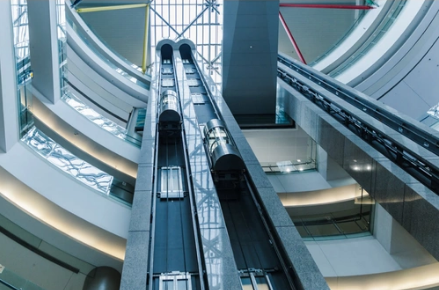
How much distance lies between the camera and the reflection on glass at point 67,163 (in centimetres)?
1181

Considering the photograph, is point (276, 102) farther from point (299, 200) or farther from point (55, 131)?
point (55, 131)

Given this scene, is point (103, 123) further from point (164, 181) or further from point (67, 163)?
point (164, 181)

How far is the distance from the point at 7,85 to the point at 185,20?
97.3 ft

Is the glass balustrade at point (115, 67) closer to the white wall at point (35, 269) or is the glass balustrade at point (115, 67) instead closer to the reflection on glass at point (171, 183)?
the reflection on glass at point (171, 183)

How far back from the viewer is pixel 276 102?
19141mm

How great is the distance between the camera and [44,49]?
15.4 metres

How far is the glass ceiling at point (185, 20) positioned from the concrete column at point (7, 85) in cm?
2721

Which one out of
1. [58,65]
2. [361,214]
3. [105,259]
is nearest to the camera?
[105,259]

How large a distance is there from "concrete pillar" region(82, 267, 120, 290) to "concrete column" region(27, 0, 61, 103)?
7.14m

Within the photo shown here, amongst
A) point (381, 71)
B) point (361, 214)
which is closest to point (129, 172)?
point (361, 214)

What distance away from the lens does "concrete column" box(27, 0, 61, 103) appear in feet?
49.6

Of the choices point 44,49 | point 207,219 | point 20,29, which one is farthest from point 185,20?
point 207,219

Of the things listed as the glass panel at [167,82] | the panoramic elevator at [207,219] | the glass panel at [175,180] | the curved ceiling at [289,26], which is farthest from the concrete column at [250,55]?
the curved ceiling at [289,26]

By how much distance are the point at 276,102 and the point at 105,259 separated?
10.7 metres
